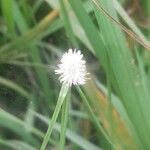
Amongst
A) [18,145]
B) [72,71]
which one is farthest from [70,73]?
[18,145]

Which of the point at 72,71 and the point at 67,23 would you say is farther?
the point at 67,23

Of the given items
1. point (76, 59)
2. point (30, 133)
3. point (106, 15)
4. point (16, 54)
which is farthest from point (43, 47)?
point (76, 59)

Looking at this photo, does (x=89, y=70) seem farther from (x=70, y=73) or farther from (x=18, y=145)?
(x=70, y=73)

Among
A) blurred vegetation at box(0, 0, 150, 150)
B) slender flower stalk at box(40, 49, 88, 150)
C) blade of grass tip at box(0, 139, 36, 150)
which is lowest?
slender flower stalk at box(40, 49, 88, 150)

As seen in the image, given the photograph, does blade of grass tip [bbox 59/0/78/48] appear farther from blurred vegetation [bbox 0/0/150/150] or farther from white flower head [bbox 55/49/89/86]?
white flower head [bbox 55/49/89/86]

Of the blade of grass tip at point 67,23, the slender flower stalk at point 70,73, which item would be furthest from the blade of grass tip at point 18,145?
the slender flower stalk at point 70,73

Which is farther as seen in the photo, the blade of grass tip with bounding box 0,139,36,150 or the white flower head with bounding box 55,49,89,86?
the blade of grass tip with bounding box 0,139,36,150

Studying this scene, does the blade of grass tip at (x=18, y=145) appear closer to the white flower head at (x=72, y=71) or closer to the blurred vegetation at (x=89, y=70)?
the blurred vegetation at (x=89, y=70)

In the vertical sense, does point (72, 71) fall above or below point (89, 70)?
below

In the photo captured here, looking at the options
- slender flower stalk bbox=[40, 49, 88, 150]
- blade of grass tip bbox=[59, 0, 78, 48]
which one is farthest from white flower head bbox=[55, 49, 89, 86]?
blade of grass tip bbox=[59, 0, 78, 48]
